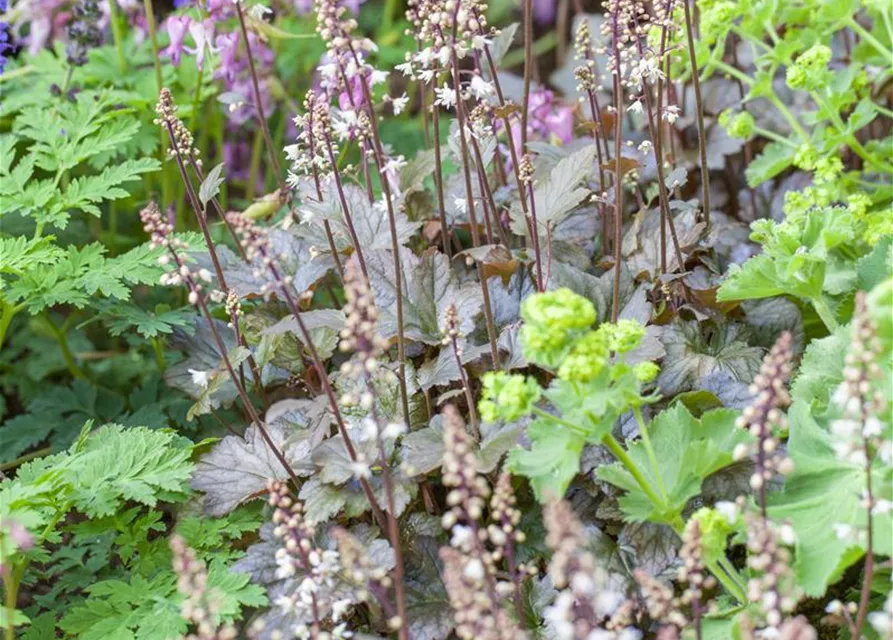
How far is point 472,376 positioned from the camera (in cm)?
202

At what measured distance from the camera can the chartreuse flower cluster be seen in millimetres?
1366

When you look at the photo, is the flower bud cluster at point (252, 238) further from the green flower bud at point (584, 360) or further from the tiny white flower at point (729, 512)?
the tiny white flower at point (729, 512)

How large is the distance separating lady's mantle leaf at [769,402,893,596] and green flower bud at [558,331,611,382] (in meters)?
0.36

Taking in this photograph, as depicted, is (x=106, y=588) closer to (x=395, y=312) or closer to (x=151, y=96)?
(x=395, y=312)

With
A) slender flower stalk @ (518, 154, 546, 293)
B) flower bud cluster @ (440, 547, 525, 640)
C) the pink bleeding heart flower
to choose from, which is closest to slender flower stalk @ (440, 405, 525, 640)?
flower bud cluster @ (440, 547, 525, 640)

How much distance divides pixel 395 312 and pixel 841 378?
0.81 metres

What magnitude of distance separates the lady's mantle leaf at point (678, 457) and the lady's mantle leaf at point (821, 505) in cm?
10

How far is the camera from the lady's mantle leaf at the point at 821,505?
4.65ft

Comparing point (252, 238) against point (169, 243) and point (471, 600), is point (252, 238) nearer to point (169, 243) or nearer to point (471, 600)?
point (169, 243)

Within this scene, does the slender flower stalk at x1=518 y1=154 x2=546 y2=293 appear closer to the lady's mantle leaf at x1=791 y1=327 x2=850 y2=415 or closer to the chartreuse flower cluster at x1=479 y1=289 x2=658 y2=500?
the chartreuse flower cluster at x1=479 y1=289 x2=658 y2=500

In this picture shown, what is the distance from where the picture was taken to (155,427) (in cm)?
227

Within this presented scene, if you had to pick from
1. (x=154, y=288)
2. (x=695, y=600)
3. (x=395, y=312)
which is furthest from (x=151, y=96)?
(x=695, y=600)

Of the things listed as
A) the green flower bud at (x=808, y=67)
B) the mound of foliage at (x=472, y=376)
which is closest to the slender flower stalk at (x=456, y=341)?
the mound of foliage at (x=472, y=376)

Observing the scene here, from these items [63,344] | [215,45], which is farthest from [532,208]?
[63,344]
